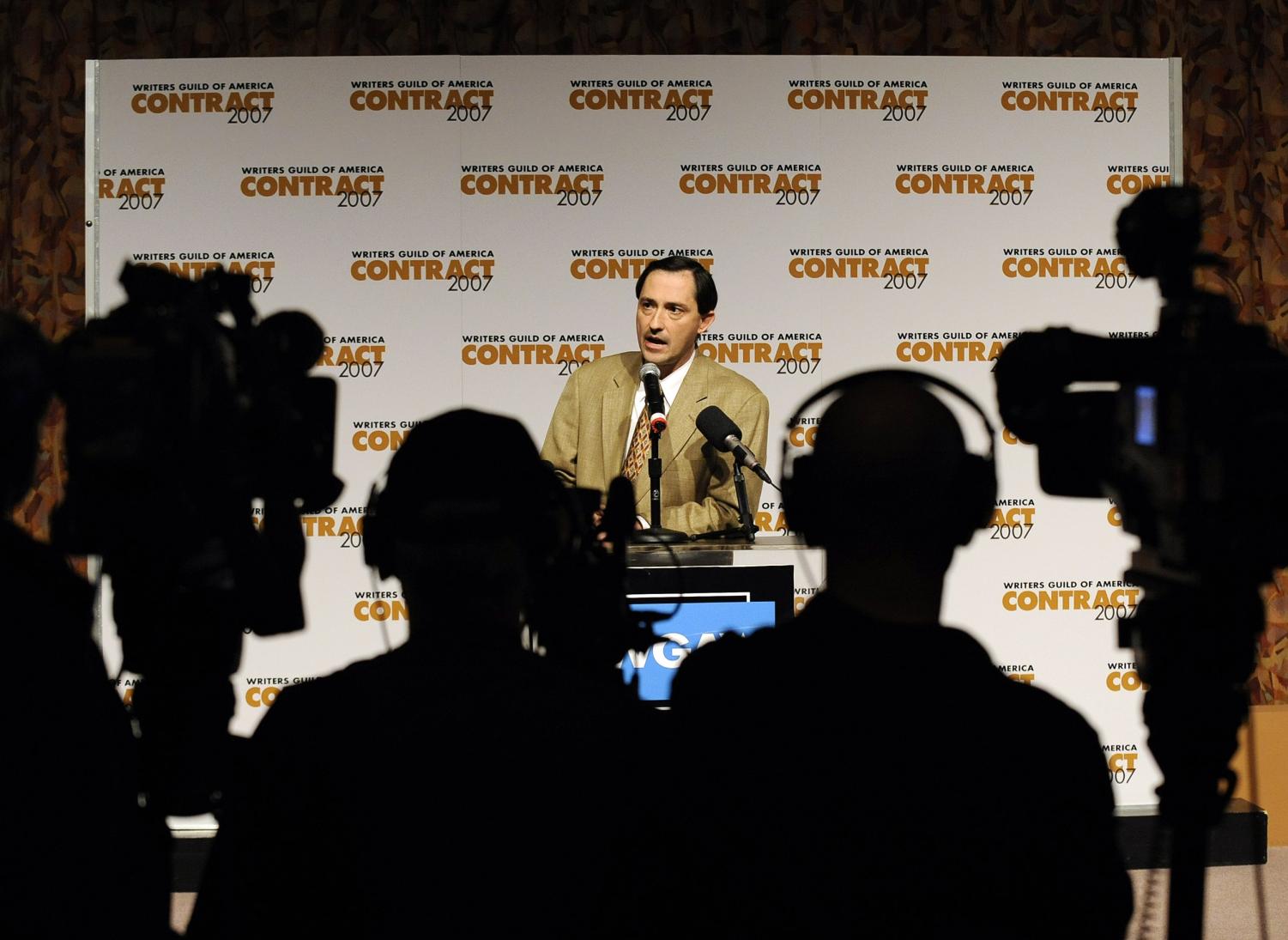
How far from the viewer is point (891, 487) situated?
93cm

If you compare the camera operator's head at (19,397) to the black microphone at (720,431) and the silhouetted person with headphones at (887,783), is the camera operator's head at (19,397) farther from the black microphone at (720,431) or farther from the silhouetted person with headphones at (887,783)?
the black microphone at (720,431)

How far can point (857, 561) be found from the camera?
920 mm

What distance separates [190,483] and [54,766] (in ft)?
0.75

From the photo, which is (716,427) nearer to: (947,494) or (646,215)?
(646,215)

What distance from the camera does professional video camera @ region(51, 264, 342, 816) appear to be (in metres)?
0.88

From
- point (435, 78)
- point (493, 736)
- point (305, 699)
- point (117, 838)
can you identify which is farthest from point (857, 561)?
point (435, 78)

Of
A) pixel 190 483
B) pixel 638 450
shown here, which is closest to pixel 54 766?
pixel 190 483

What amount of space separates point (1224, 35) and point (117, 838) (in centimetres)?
487

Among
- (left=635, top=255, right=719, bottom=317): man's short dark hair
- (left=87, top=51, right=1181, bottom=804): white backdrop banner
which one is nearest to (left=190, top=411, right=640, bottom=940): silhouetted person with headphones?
(left=635, top=255, right=719, bottom=317): man's short dark hair

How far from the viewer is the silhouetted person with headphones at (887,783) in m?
0.84

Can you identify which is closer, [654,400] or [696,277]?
[654,400]

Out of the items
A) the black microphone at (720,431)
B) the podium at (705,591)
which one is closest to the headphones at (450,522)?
the podium at (705,591)

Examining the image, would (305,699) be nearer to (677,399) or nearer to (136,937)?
(136,937)

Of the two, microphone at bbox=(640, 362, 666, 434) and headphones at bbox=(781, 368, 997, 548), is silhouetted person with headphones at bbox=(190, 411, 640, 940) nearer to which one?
headphones at bbox=(781, 368, 997, 548)
